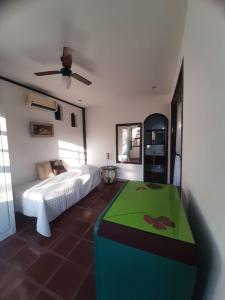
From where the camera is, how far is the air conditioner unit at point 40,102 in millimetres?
2855

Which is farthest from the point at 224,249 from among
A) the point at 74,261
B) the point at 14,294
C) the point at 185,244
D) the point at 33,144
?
the point at 33,144

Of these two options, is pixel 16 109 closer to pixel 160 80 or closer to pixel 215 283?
pixel 160 80

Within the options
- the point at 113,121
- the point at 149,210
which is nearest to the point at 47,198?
the point at 149,210

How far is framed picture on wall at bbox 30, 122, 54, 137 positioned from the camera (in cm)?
303

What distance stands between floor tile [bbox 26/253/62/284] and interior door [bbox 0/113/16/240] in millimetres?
758

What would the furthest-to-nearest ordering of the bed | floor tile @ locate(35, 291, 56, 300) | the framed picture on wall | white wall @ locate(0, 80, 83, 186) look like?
1. the framed picture on wall
2. white wall @ locate(0, 80, 83, 186)
3. the bed
4. floor tile @ locate(35, 291, 56, 300)

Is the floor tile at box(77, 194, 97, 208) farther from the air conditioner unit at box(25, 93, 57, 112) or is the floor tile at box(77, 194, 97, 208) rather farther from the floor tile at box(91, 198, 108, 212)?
the air conditioner unit at box(25, 93, 57, 112)

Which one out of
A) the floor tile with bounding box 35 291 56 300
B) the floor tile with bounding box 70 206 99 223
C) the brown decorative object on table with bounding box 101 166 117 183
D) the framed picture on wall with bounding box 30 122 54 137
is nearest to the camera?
the floor tile with bounding box 35 291 56 300

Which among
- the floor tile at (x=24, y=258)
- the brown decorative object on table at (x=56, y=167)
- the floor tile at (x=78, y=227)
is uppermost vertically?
the brown decorative object on table at (x=56, y=167)

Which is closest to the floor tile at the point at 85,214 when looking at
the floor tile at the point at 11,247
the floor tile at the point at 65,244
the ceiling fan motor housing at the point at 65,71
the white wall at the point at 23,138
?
the floor tile at the point at 65,244

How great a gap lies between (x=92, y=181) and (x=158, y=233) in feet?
8.93

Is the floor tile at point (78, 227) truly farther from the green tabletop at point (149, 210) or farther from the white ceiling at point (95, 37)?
the white ceiling at point (95, 37)

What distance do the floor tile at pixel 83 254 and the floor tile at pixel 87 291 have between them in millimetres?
170

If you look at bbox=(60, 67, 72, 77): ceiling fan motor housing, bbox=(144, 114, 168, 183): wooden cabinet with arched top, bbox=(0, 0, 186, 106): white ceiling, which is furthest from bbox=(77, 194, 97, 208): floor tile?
bbox=(0, 0, 186, 106): white ceiling
